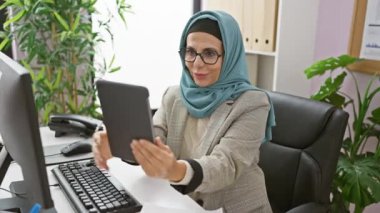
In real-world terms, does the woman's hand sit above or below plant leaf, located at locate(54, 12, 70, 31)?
below

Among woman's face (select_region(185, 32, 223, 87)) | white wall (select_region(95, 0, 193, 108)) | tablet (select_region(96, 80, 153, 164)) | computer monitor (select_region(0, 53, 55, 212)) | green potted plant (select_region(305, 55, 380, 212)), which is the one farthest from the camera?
white wall (select_region(95, 0, 193, 108))

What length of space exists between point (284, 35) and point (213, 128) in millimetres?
1087

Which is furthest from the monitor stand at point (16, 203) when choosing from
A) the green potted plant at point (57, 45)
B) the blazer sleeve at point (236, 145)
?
the green potted plant at point (57, 45)

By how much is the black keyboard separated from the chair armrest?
1.71ft

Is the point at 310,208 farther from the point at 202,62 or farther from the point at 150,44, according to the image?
the point at 150,44

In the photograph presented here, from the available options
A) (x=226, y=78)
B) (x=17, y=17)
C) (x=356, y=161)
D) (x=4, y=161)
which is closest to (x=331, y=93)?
(x=356, y=161)

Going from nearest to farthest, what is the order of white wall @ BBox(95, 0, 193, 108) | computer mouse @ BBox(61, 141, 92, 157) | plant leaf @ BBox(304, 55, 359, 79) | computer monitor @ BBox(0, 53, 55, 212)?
computer monitor @ BBox(0, 53, 55, 212), computer mouse @ BBox(61, 141, 92, 157), plant leaf @ BBox(304, 55, 359, 79), white wall @ BBox(95, 0, 193, 108)

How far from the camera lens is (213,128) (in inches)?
47.5

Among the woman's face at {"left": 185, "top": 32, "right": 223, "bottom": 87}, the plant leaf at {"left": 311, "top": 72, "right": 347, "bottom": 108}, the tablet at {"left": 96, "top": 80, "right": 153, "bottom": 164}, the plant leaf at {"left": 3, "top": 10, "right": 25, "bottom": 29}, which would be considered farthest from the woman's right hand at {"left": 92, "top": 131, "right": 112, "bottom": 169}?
the plant leaf at {"left": 3, "top": 10, "right": 25, "bottom": 29}

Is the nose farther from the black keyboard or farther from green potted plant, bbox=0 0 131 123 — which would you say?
green potted plant, bbox=0 0 131 123

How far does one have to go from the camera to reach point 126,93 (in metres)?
0.84

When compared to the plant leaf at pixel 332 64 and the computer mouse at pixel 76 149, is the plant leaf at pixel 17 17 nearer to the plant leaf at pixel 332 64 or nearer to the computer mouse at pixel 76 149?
the computer mouse at pixel 76 149

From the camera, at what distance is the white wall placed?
2.72 metres

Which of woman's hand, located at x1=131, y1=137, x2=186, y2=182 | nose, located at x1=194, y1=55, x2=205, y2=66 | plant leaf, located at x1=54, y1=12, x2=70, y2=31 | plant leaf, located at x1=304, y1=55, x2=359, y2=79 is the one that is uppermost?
plant leaf, located at x1=54, y1=12, x2=70, y2=31
